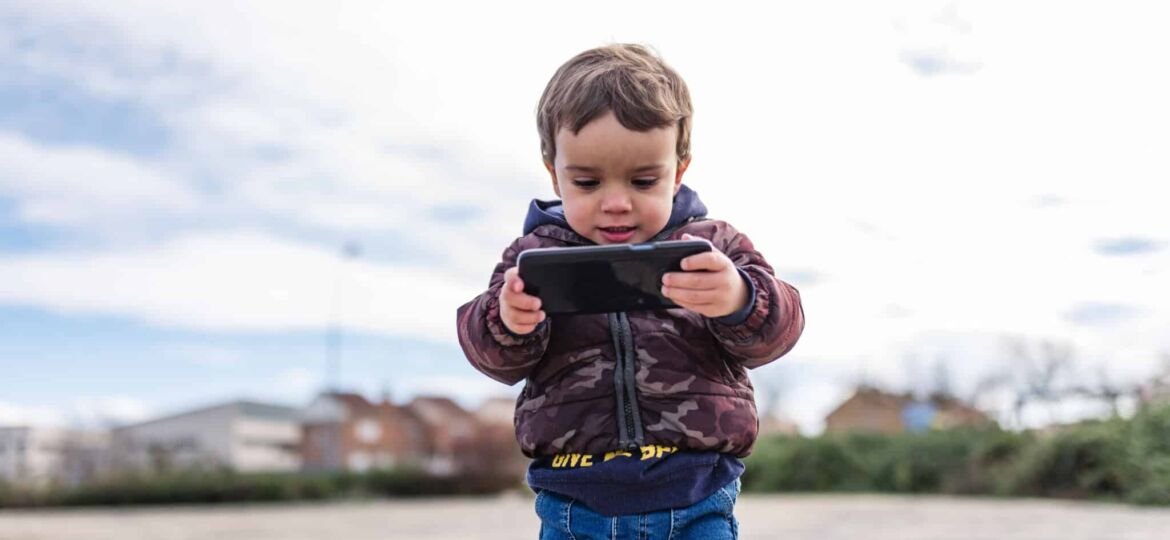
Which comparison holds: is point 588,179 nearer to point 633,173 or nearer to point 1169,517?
point 633,173

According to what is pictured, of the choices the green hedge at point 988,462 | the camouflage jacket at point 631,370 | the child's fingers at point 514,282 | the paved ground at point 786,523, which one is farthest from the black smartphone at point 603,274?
the green hedge at point 988,462

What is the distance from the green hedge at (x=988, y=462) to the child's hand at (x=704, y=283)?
10.4 m

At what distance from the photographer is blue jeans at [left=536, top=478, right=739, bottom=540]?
82.7 inches

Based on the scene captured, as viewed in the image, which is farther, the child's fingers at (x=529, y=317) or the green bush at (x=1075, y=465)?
the green bush at (x=1075, y=465)

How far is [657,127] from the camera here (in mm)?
2025

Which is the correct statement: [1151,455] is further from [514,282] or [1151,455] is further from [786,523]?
[514,282]

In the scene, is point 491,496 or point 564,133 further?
point 491,496

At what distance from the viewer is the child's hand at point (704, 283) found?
1.87m

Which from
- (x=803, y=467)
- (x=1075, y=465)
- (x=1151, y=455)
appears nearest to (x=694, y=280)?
(x=1151, y=455)

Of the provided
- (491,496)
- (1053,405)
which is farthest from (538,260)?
(491,496)

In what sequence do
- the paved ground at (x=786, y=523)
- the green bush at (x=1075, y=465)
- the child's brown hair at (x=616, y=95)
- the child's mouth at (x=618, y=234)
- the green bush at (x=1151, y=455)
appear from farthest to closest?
the green bush at (x=1075, y=465), the green bush at (x=1151, y=455), the paved ground at (x=786, y=523), the child's mouth at (x=618, y=234), the child's brown hair at (x=616, y=95)

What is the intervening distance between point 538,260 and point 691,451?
508 millimetres

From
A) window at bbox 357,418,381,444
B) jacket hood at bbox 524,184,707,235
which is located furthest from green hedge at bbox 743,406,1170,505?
window at bbox 357,418,381,444

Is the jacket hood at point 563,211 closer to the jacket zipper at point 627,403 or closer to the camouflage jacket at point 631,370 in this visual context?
the camouflage jacket at point 631,370
